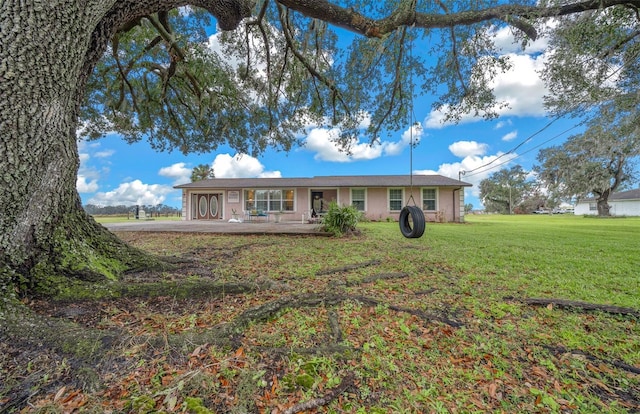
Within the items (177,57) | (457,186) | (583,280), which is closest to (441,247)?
(583,280)

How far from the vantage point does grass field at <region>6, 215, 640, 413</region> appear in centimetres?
153

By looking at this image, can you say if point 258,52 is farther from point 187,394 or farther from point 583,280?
point 583,280

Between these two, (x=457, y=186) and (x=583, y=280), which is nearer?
(x=583, y=280)

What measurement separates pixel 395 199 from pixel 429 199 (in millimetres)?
2094

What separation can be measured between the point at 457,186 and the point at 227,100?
13.7 meters

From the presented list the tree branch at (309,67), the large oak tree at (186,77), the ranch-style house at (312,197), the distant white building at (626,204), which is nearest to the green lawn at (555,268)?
the large oak tree at (186,77)

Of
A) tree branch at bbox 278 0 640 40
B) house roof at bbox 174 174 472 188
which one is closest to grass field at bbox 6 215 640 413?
tree branch at bbox 278 0 640 40

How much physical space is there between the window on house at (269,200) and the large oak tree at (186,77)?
7.75 meters

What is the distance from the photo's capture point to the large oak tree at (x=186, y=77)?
2137mm

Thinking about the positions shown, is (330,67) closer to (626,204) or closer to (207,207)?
(207,207)

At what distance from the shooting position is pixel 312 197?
60.0 ft

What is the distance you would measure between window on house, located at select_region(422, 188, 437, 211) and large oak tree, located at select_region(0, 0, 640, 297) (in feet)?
31.9

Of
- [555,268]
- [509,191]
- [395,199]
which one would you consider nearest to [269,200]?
[395,199]

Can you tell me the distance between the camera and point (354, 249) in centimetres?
639
